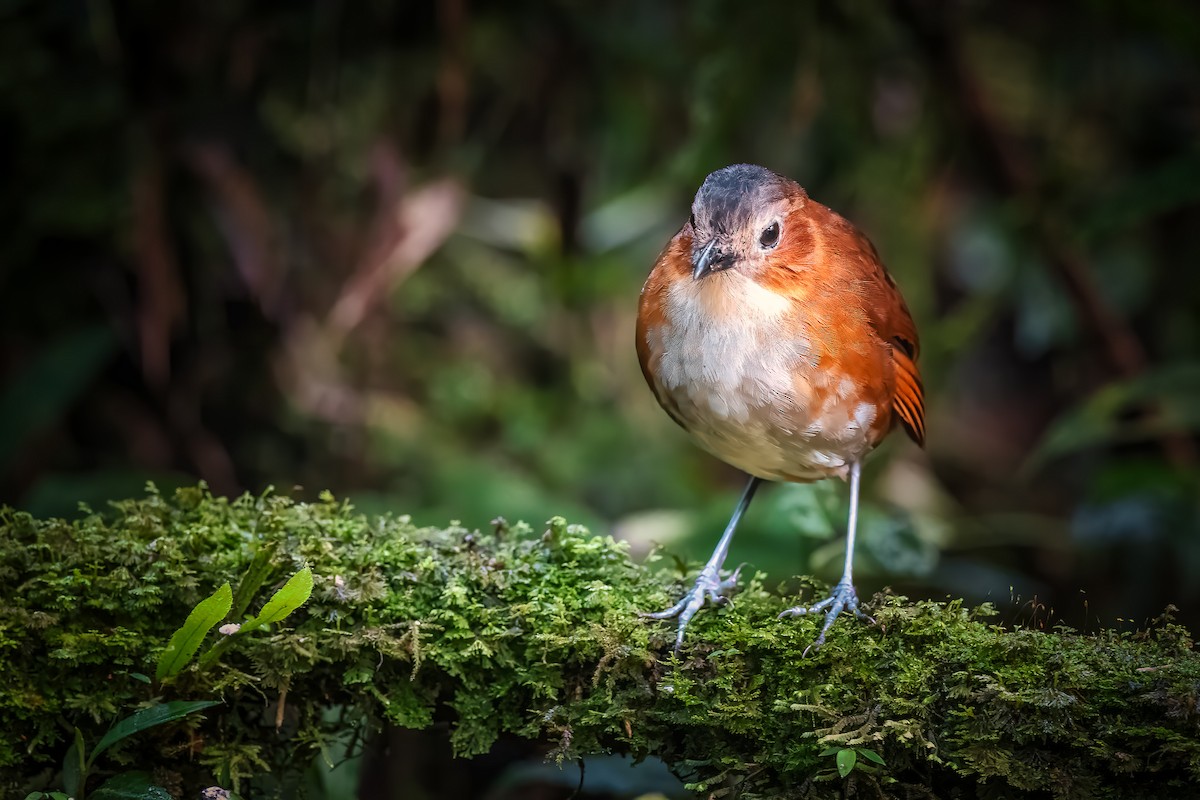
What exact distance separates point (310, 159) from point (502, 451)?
1601 mm

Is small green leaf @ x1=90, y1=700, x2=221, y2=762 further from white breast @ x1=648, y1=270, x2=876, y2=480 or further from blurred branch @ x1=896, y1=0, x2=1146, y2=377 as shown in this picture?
blurred branch @ x1=896, y1=0, x2=1146, y2=377

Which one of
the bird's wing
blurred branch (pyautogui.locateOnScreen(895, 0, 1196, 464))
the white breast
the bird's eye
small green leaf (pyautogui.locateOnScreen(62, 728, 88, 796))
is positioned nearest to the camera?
small green leaf (pyautogui.locateOnScreen(62, 728, 88, 796))

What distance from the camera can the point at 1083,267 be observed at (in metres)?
4.71

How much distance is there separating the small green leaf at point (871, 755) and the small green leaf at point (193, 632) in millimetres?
1024

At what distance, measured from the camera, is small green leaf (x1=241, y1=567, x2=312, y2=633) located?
183 cm

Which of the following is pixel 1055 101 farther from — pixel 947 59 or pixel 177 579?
pixel 177 579

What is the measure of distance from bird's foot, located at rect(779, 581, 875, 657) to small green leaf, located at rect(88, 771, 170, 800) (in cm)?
111

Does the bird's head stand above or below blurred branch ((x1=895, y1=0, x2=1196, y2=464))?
below

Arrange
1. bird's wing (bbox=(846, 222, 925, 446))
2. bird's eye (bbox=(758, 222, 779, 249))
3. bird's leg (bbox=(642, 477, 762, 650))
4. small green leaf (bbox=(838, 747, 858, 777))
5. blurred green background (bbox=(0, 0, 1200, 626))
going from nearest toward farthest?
small green leaf (bbox=(838, 747, 858, 777))
bird's leg (bbox=(642, 477, 762, 650))
bird's eye (bbox=(758, 222, 779, 249))
bird's wing (bbox=(846, 222, 925, 446))
blurred green background (bbox=(0, 0, 1200, 626))

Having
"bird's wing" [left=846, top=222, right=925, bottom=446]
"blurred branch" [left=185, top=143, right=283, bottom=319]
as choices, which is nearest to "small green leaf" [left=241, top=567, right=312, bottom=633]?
"bird's wing" [left=846, top=222, right=925, bottom=446]

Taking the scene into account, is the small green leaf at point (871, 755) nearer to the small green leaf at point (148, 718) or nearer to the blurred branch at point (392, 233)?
the small green leaf at point (148, 718)

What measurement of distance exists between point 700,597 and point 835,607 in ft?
0.88

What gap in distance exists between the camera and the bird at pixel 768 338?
240 cm

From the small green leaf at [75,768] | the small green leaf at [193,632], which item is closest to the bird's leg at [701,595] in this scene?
the small green leaf at [193,632]
